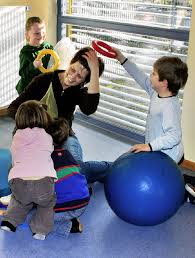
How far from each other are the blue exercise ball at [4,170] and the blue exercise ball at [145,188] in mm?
704

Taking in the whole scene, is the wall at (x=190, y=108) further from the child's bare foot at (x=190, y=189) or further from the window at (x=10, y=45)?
the window at (x=10, y=45)

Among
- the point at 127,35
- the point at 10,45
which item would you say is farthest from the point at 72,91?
the point at 10,45

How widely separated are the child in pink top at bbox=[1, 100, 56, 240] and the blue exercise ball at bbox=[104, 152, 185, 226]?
0.37m

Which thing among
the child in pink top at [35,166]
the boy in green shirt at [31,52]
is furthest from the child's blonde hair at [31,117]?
the boy in green shirt at [31,52]

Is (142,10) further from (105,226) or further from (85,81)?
(105,226)

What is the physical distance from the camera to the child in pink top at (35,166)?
2.31 metres

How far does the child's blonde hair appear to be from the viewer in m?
2.33

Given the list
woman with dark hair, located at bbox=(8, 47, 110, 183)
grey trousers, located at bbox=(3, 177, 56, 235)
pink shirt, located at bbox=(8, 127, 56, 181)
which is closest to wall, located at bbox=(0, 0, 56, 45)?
woman with dark hair, located at bbox=(8, 47, 110, 183)

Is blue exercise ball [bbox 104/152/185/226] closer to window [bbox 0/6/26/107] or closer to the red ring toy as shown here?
the red ring toy

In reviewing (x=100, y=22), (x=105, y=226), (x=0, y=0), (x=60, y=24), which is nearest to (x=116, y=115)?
(x=100, y=22)

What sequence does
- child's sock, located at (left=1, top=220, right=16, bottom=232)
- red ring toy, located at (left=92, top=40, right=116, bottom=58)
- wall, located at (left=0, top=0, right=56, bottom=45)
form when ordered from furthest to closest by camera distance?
wall, located at (left=0, top=0, right=56, bottom=45)
red ring toy, located at (left=92, top=40, right=116, bottom=58)
child's sock, located at (left=1, top=220, right=16, bottom=232)

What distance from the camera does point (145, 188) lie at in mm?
2338

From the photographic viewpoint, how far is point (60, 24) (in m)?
4.60

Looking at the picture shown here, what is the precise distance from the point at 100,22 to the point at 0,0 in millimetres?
977
